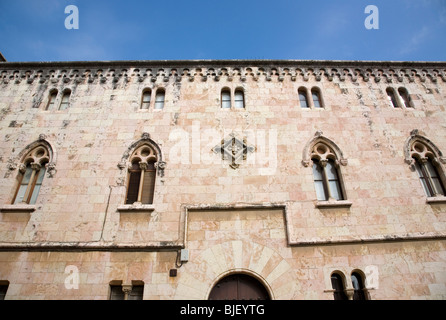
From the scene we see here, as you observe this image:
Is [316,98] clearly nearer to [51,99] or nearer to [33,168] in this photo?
[51,99]

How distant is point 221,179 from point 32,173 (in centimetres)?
628

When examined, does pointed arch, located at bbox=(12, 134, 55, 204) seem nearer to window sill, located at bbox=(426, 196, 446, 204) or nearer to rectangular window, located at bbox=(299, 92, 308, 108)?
rectangular window, located at bbox=(299, 92, 308, 108)

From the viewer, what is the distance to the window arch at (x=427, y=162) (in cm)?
898

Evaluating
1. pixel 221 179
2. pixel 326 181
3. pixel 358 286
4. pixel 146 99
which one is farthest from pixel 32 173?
pixel 358 286

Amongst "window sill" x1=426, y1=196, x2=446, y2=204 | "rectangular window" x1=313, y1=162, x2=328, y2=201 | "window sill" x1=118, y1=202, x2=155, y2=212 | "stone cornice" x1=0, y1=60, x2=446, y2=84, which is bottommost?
"window sill" x1=118, y1=202, x2=155, y2=212

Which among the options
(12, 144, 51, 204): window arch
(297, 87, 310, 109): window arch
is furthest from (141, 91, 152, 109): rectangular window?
(297, 87, 310, 109): window arch

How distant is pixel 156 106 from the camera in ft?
33.7

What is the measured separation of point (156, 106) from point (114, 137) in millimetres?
1943

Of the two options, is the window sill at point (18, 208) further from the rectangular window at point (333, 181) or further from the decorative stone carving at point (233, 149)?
the rectangular window at point (333, 181)

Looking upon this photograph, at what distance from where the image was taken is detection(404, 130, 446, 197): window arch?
29.4 feet

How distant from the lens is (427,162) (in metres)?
9.48

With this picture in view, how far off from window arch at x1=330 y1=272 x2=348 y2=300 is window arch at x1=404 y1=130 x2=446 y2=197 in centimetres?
427

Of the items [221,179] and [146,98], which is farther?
[146,98]
